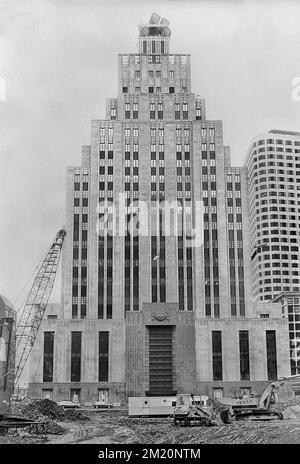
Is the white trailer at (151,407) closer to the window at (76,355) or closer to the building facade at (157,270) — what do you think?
the building facade at (157,270)

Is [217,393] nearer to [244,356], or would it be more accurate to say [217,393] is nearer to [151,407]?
[151,407]

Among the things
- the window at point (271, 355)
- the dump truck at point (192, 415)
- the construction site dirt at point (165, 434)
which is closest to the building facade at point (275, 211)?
the dump truck at point (192, 415)

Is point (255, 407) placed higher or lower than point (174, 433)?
higher

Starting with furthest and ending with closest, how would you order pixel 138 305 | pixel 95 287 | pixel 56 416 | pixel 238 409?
pixel 138 305 → pixel 95 287 → pixel 238 409 → pixel 56 416

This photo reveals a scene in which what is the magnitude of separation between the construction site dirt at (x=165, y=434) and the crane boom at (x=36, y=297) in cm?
272

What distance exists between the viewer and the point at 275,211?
16.9 metres

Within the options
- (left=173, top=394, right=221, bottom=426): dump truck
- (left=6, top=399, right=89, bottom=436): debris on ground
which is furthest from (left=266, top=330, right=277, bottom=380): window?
(left=6, top=399, right=89, bottom=436): debris on ground

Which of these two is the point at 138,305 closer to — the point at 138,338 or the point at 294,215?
the point at 138,338

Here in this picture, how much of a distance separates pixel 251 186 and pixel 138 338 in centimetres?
1067

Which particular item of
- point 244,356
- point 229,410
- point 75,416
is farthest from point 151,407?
point 244,356

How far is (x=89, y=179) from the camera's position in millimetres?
21406

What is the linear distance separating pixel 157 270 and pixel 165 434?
41.8 feet

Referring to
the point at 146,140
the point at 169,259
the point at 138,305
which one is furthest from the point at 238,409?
the point at 146,140

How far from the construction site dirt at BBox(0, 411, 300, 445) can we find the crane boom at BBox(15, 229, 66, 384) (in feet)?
8.91
